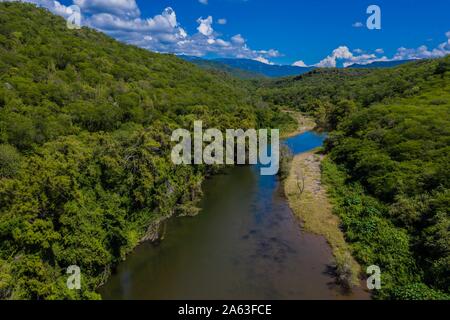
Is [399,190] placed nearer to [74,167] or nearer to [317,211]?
[317,211]

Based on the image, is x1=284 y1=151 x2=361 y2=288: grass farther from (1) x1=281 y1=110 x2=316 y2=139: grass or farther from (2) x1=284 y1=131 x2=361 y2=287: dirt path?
(1) x1=281 y1=110 x2=316 y2=139: grass

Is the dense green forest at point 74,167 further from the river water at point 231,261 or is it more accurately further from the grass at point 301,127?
the grass at point 301,127

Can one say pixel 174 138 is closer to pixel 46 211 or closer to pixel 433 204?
pixel 46 211

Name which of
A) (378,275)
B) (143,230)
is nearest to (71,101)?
(143,230)

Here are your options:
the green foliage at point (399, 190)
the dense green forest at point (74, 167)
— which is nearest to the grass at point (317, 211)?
the green foliage at point (399, 190)

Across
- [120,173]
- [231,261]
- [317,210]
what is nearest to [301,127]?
[317,210]

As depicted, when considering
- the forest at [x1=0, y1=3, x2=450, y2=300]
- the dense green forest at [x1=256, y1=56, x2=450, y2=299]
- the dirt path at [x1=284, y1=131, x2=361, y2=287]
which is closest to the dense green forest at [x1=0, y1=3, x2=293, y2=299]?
the forest at [x1=0, y1=3, x2=450, y2=300]
